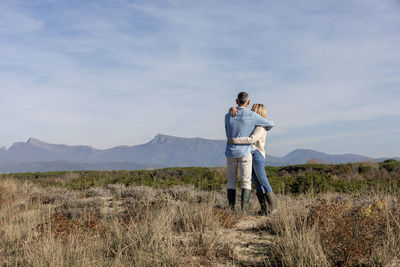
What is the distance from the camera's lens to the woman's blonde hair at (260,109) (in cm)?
623

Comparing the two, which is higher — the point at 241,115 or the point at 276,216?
the point at 241,115

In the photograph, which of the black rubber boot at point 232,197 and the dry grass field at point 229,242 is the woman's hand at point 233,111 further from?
the dry grass field at point 229,242

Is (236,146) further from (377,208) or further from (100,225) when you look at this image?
(100,225)

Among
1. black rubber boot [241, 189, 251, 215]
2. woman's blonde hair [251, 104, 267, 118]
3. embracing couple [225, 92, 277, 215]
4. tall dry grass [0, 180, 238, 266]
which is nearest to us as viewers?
tall dry grass [0, 180, 238, 266]

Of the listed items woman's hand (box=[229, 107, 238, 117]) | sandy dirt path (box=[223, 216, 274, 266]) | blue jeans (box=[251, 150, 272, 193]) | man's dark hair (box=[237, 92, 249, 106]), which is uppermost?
man's dark hair (box=[237, 92, 249, 106])

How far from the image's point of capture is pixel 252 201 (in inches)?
320

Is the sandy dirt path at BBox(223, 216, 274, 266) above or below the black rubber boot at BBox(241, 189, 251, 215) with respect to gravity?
below

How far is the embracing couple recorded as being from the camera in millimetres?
5914

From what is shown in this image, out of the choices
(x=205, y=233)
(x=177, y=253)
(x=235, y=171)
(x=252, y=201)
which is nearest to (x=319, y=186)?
(x=252, y=201)

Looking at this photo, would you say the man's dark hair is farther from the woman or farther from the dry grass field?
the dry grass field

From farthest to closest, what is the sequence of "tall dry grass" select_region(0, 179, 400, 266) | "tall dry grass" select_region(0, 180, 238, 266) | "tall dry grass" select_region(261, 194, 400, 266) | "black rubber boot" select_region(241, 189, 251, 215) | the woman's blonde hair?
the woman's blonde hair, "black rubber boot" select_region(241, 189, 251, 215), "tall dry grass" select_region(0, 180, 238, 266), "tall dry grass" select_region(0, 179, 400, 266), "tall dry grass" select_region(261, 194, 400, 266)

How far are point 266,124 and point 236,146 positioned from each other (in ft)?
2.18

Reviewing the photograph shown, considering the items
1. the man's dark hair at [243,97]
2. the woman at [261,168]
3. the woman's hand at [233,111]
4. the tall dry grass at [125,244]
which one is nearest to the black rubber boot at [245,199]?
the woman at [261,168]

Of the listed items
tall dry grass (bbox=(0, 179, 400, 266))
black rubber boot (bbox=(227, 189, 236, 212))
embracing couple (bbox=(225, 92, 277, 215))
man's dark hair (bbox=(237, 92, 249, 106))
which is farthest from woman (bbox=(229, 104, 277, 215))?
tall dry grass (bbox=(0, 179, 400, 266))
